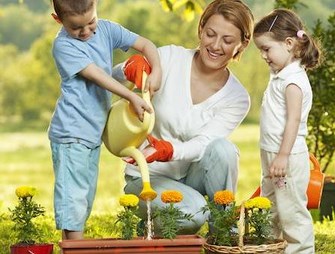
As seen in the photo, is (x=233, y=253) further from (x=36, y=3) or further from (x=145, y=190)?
(x=36, y=3)

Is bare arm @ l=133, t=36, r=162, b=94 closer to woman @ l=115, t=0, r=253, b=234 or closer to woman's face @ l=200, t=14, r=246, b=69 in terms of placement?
woman @ l=115, t=0, r=253, b=234

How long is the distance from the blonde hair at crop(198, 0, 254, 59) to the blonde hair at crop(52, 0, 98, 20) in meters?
0.55

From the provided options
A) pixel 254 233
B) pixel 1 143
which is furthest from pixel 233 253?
pixel 1 143

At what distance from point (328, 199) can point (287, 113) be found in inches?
66.4

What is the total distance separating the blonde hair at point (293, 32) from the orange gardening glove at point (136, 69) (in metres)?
0.44

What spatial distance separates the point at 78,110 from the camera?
319 cm

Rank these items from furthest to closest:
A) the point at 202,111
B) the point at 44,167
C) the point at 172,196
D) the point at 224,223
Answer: the point at 44,167
the point at 202,111
the point at 224,223
the point at 172,196

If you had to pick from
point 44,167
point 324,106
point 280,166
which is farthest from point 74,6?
point 44,167

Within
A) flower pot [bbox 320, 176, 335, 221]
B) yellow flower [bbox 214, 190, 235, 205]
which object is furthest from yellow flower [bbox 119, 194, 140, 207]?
flower pot [bbox 320, 176, 335, 221]

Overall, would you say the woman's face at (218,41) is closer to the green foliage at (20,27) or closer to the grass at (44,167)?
the grass at (44,167)

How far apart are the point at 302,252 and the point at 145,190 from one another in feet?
2.36

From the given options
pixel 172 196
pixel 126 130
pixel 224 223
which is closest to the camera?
pixel 172 196

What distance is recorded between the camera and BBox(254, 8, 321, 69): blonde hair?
344cm

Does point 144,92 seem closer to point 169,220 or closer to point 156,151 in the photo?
point 156,151
